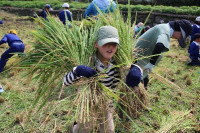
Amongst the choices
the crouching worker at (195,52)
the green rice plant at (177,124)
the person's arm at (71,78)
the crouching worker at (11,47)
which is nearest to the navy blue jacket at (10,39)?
the crouching worker at (11,47)

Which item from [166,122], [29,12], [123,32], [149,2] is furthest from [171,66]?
[29,12]

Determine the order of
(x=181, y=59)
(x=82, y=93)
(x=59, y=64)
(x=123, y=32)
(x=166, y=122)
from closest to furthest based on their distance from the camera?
(x=82, y=93)
(x=59, y=64)
(x=123, y=32)
(x=166, y=122)
(x=181, y=59)

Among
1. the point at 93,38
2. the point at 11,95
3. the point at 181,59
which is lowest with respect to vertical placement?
the point at 181,59

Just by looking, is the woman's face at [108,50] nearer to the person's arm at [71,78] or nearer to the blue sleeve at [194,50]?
the person's arm at [71,78]

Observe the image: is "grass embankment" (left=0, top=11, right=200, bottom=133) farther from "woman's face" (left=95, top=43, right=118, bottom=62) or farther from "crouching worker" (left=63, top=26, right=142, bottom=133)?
"woman's face" (left=95, top=43, right=118, bottom=62)

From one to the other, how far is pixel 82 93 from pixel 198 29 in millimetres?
5457

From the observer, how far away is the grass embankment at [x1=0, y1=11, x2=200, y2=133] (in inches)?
105

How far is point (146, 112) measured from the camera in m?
3.23

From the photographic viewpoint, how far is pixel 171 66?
17.5 feet

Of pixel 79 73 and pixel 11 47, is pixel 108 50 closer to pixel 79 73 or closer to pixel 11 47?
pixel 79 73

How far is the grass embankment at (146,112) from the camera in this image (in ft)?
8.77

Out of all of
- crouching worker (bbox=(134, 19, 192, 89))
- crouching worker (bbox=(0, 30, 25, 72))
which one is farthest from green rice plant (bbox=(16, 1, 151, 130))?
crouching worker (bbox=(0, 30, 25, 72))

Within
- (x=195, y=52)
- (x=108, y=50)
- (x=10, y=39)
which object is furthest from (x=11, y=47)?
(x=195, y=52)

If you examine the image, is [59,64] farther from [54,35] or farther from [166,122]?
[166,122]
